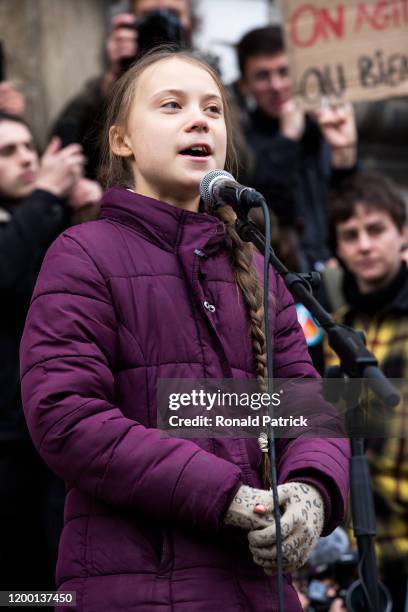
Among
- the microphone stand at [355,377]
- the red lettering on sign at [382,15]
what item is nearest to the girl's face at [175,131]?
the microphone stand at [355,377]

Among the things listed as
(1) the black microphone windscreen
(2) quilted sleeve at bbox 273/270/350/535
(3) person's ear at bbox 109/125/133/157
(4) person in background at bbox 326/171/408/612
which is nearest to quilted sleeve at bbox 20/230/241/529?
(2) quilted sleeve at bbox 273/270/350/535

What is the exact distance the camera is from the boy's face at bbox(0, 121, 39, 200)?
4.96 m

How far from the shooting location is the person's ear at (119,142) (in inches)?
118

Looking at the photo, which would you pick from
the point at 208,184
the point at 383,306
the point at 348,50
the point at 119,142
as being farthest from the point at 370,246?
the point at 208,184

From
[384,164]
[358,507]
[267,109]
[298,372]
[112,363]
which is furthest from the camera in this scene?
[384,164]

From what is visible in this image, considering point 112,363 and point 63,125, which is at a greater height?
point 63,125

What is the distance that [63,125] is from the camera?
5.35 meters

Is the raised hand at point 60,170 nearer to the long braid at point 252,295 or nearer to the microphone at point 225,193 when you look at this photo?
the long braid at point 252,295

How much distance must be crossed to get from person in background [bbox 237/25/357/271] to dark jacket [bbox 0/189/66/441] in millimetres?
1078

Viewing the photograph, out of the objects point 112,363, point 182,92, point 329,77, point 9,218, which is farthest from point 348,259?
point 112,363

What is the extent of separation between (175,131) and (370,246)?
2230 millimetres

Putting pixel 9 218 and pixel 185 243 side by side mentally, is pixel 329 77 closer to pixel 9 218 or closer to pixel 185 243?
pixel 9 218

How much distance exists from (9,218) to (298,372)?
226cm

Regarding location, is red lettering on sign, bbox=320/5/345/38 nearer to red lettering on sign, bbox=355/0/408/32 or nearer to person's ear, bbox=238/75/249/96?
red lettering on sign, bbox=355/0/408/32
